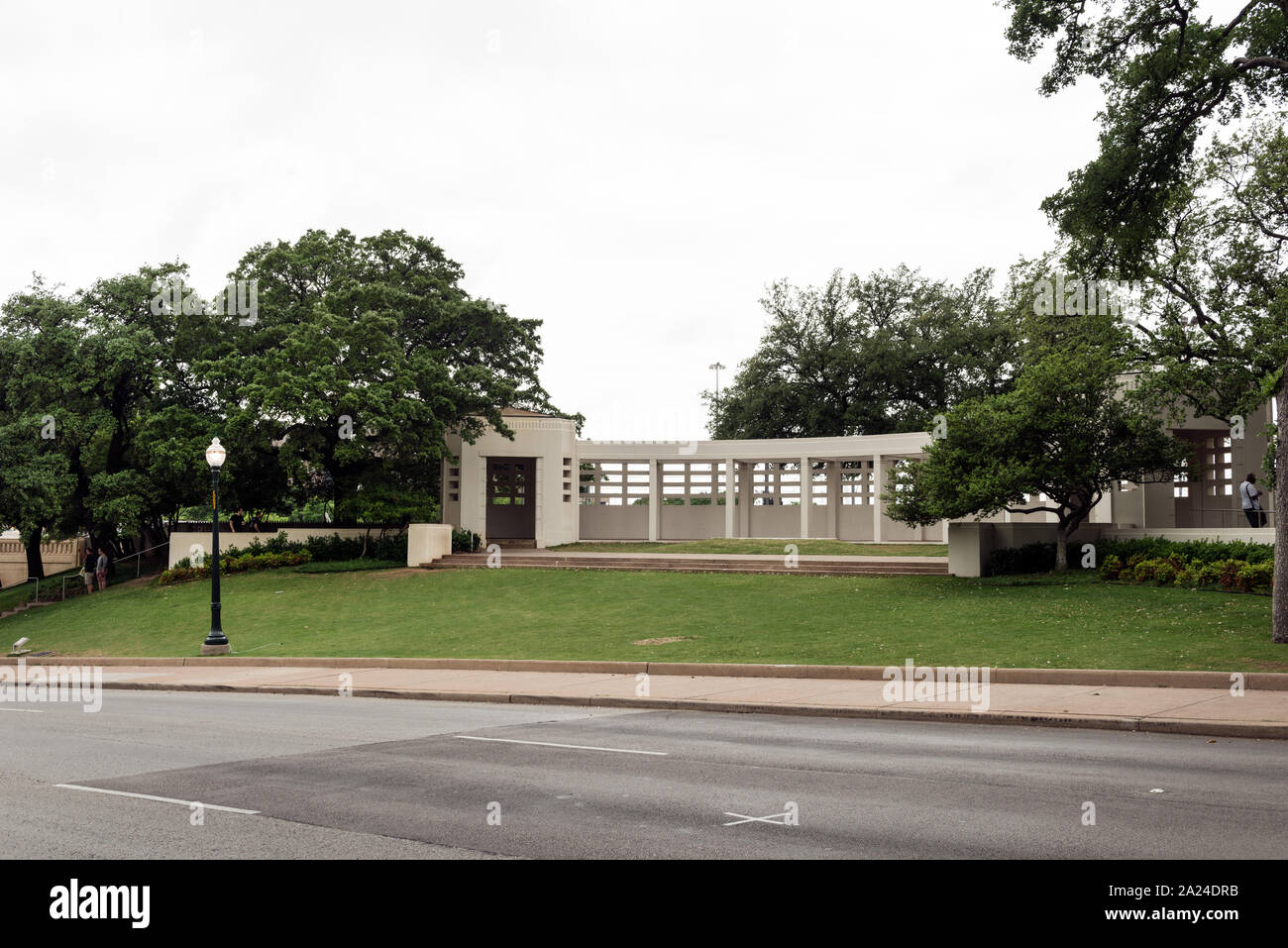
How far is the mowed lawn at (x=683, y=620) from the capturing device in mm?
17359

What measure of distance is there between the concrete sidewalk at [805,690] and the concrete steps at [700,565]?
1373 cm

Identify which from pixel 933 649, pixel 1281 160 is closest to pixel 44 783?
pixel 933 649

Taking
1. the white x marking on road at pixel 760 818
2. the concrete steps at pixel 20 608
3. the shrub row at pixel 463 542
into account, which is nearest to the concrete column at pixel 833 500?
the shrub row at pixel 463 542

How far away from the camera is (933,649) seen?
17.5 meters

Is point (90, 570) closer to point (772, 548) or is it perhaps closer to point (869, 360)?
point (772, 548)

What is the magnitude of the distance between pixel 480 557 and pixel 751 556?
30.4ft

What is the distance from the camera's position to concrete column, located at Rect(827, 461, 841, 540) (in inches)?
1802

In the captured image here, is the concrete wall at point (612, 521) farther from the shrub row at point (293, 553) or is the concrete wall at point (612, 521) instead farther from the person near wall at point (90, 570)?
the person near wall at point (90, 570)

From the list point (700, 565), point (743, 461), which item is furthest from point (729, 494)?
point (700, 565)

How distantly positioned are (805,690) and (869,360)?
38.9m

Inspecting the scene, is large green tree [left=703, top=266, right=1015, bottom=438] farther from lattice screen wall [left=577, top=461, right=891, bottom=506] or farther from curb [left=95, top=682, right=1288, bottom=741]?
curb [left=95, top=682, right=1288, bottom=741]

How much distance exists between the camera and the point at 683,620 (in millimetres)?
23125

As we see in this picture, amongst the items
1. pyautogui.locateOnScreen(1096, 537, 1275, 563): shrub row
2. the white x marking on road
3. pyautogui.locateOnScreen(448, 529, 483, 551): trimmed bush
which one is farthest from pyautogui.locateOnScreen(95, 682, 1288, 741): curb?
pyautogui.locateOnScreen(448, 529, 483, 551): trimmed bush
